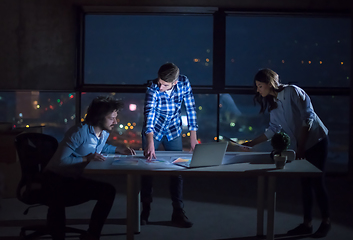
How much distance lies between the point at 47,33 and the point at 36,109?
3.55 feet

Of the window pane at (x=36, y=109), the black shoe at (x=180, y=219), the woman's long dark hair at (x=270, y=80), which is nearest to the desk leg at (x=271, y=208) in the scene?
the woman's long dark hair at (x=270, y=80)

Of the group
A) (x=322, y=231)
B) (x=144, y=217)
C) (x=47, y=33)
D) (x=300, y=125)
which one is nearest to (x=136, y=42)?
(x=47, y=33)

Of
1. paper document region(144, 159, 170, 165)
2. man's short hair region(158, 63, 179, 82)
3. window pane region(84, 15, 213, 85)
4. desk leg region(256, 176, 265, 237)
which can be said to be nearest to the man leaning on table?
paper document region(144, 159, 170, 165)

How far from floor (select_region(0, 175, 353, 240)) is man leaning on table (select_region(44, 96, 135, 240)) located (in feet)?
Result: 1.82

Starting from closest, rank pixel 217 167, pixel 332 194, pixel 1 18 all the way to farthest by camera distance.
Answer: pixel 217 167 < pixel 332 194 < pixel 1 18

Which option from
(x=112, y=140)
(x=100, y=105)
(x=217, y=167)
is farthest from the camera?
(x=112, y=140)

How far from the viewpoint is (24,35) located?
4.43 meters

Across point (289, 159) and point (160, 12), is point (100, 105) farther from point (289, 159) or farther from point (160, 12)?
point (160, 12)

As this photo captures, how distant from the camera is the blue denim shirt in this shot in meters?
2.12

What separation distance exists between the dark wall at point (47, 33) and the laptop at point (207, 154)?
2901 mm

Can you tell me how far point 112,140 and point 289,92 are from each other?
4132mm

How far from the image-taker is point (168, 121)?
2857 millimetres

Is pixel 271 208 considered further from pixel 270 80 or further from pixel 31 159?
pixel 31 159

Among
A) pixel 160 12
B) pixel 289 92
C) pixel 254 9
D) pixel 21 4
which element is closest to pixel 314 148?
pixel 289 92
